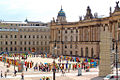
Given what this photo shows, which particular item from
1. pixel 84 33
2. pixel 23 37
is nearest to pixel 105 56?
pixel 84 33

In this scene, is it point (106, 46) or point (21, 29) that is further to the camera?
point (21, 29)

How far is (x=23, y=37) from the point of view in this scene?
125438 mm

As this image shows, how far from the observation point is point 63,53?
105125 millimetres

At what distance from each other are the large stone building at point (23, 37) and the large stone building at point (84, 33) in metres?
17.6

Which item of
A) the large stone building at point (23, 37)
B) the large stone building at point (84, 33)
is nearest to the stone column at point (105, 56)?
the large stone building at point (84, 33)

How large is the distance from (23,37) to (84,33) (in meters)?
44.8

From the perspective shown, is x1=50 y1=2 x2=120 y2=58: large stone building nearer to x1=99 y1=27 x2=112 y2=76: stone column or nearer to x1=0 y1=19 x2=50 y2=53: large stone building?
x1=0 y1=19 x2=50 y2=53: large stone building

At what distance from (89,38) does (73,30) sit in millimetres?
14632

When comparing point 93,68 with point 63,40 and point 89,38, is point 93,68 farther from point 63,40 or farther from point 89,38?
point 63,40

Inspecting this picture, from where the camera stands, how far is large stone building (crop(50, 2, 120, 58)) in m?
74.1

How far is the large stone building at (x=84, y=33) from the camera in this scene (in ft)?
243

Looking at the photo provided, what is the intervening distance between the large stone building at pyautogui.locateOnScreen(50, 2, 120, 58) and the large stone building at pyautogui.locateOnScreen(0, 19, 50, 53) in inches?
695

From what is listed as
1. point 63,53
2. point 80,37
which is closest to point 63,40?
point 63,53

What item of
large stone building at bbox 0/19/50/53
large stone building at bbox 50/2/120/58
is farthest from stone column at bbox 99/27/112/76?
large stone building at bbox 0/19/50/53
